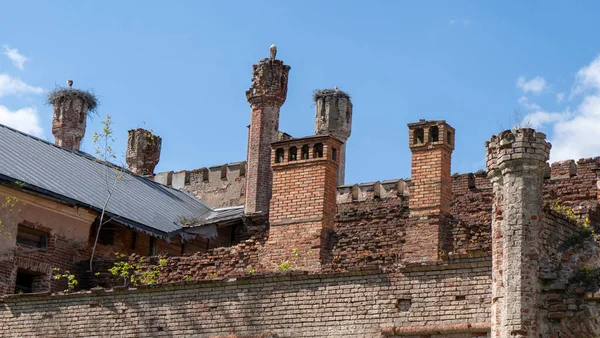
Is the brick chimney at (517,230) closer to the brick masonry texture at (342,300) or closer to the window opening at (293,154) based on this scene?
the brick masonry texture at (342,300)

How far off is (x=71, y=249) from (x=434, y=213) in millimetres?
7274

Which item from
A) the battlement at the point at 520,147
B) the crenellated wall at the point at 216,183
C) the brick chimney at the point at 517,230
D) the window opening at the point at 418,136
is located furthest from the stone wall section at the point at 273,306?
the crenellated wall at the point at 216,183

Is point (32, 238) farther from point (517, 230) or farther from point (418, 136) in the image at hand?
point (517, 230)

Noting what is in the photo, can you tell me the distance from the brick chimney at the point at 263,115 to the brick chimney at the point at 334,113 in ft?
12.1

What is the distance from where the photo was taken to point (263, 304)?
16719 mm

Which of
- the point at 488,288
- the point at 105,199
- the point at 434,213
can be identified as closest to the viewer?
the point at 488,288

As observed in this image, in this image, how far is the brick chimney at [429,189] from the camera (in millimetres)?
19312

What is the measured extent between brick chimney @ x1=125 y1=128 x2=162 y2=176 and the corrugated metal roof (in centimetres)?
350

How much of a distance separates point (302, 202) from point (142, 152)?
12.4m

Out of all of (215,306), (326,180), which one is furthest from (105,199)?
(215,306)

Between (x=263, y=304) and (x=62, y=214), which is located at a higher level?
(x=62, y=214)

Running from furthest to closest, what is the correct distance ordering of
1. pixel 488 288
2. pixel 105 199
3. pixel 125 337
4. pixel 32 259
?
pixel 105 199
pixel 32 259
pixel 125 337
pixel 488 288

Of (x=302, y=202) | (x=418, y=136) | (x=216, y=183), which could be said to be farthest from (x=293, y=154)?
(x=216, y=183)

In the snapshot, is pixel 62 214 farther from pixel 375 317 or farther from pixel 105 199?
pixel 375 317
